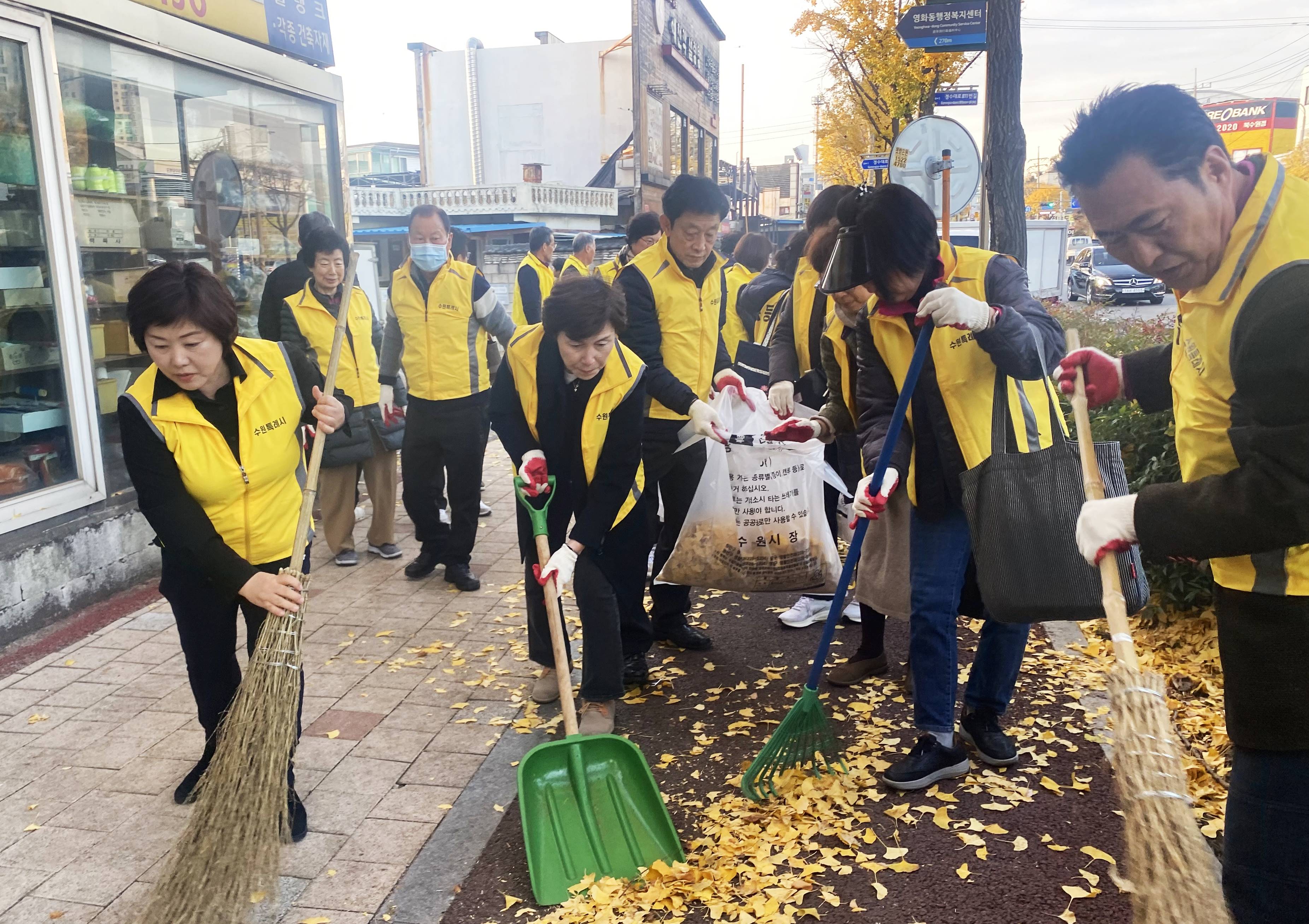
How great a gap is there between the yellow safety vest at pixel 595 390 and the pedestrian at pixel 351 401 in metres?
1.89

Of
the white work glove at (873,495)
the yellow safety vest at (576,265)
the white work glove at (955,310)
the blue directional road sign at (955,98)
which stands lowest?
the white work glove at (873,495)

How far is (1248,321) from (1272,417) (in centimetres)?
17

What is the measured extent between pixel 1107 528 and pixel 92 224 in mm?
5723

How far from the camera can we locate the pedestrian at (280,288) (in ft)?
18.6

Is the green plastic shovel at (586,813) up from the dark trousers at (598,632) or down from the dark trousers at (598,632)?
down

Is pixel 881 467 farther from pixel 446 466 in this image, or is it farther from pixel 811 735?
pixel 446 466

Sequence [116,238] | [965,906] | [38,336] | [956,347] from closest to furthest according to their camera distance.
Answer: [965,906] → [956,347] → [38,336] → [116,238]

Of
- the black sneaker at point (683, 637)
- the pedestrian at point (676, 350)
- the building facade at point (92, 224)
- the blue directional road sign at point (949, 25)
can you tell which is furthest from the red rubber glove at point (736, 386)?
the blue directional road sign at point (949, 25)

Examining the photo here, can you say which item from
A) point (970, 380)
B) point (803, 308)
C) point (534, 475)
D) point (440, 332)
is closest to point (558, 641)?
point (534, 475)

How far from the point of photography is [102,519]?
5.39 metres

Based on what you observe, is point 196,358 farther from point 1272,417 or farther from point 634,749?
point 1272,417

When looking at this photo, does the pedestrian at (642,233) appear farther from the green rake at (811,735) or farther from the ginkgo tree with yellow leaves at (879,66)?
the ginkgo tree with yellow leaves at (879,66)

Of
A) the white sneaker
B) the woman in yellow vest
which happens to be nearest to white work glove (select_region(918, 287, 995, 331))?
the woman in yellow vest

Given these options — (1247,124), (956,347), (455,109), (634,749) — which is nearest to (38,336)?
(634,749)
